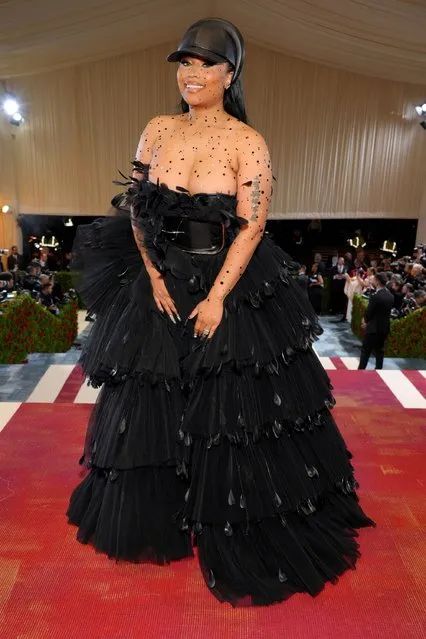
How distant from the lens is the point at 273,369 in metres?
1.69

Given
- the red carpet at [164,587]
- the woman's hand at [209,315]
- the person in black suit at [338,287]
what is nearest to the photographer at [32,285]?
the person in black suit at [338,287]

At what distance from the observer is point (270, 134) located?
1466 centimetres

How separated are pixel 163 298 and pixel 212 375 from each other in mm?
299

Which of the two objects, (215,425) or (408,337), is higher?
(215,425)

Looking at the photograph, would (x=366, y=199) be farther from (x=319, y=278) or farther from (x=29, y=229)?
(x=29, y=229)

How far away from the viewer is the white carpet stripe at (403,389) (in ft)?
11.4

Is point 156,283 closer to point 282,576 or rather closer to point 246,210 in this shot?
point 246,210

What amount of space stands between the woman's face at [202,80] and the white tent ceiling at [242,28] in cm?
703

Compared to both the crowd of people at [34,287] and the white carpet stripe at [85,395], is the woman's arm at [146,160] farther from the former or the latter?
the crowd of people at [34,287]

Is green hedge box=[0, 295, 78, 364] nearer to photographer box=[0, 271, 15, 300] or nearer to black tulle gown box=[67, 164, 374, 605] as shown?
photographer box=[0, 271, 15, 300]

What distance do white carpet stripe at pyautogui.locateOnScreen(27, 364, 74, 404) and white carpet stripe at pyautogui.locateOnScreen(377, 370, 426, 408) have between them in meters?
2.70

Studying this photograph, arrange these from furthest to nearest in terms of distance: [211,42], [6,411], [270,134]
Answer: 1. [270,134]
2. [6,411]
3. [211,42]

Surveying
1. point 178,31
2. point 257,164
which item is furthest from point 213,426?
point 178,31

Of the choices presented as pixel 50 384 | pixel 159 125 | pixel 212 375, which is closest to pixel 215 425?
pixel 212 375
